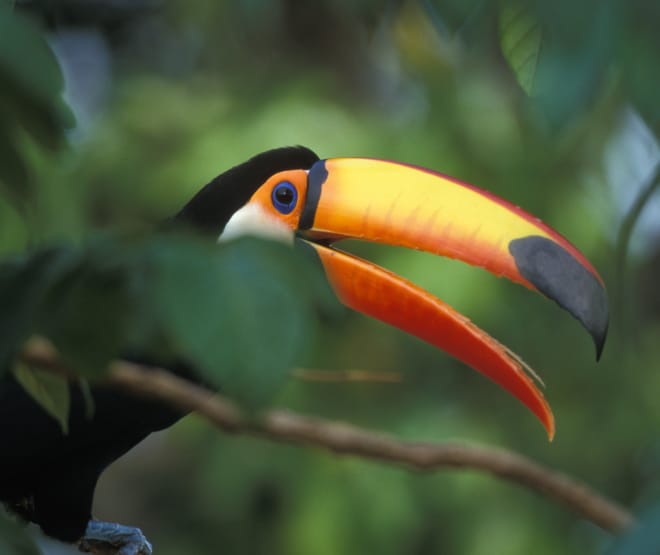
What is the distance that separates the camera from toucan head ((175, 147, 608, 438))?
7.04 feet

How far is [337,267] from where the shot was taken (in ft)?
8.06

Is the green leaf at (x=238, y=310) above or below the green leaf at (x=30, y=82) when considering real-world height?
below

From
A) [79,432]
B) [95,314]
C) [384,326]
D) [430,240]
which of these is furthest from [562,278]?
[384,326]

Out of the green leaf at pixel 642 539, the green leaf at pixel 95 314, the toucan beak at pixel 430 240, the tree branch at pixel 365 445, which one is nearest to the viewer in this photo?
the green leaf at pixel 642 539

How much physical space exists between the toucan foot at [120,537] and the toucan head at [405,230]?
592mm

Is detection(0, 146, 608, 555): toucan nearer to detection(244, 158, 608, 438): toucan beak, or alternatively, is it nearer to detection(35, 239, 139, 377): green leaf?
detection(244, 158, 608, 438): toucan beak

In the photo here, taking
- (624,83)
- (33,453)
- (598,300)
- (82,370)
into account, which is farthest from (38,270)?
(33,453)

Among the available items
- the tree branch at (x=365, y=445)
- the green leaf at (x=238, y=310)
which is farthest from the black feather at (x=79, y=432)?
the green leaf at (x=238, y=310)

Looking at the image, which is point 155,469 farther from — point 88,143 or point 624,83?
point 624,83

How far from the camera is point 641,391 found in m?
5.16

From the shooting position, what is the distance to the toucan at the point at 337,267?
2221 millimetres

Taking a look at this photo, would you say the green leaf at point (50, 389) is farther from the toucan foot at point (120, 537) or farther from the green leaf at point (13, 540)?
the toucan foot at point (120, 537)

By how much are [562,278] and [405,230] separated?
38cm

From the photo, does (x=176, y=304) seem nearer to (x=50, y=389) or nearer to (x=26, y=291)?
(x=26, y=291)
